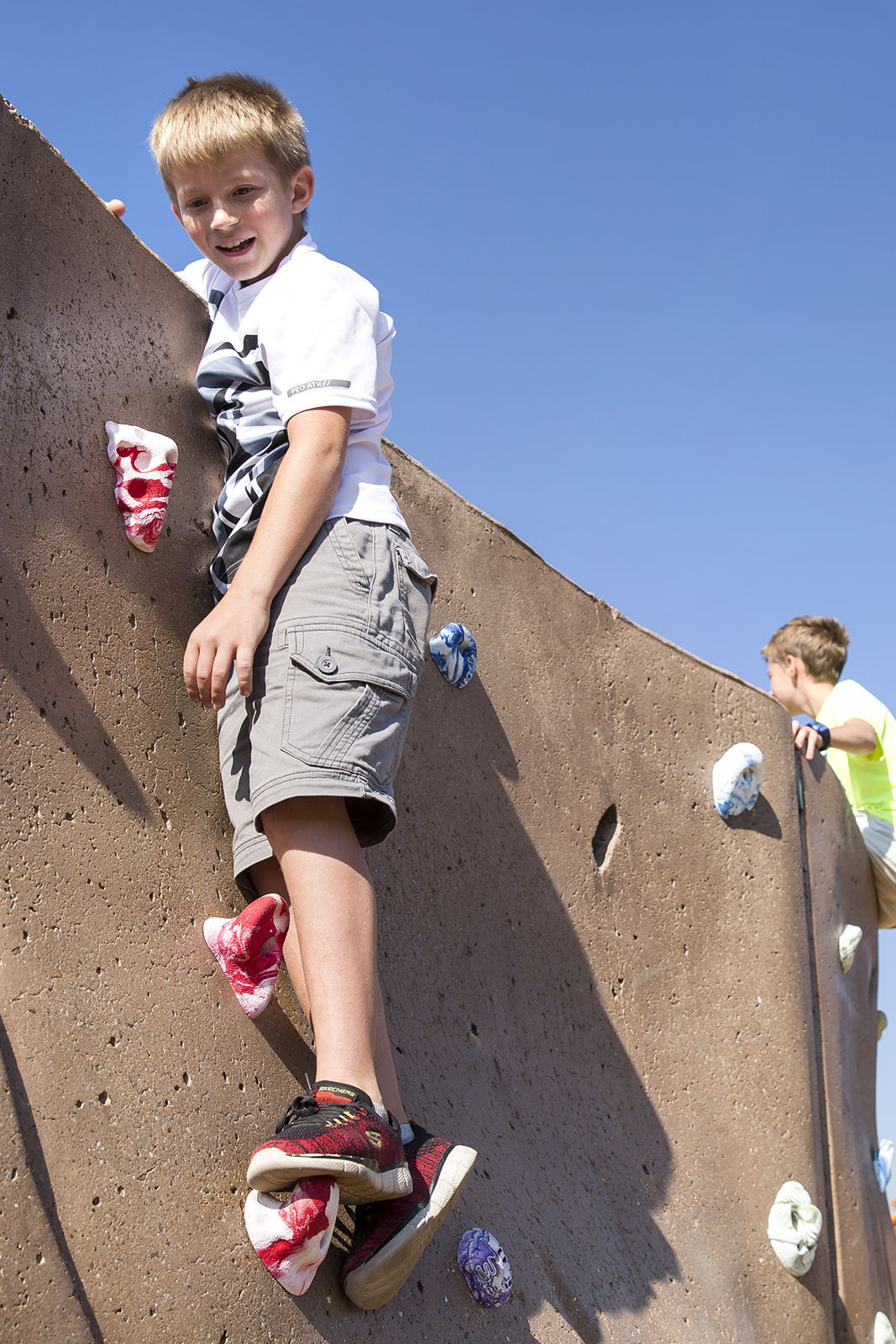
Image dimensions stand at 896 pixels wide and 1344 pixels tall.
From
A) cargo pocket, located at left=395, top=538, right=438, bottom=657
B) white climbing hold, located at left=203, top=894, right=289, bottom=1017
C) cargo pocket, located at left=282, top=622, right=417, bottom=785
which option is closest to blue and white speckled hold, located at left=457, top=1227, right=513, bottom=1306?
white climbing hold, located at left=203, top=894, right=289, bottom=1017

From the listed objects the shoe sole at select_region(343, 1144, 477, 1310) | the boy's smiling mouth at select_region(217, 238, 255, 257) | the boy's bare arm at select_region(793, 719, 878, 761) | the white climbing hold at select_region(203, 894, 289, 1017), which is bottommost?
the shoe sole at select_region(343, 1144, 477, 1310)

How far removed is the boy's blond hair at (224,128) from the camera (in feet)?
5.98

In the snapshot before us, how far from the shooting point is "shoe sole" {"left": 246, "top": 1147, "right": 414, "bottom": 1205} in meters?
1.38

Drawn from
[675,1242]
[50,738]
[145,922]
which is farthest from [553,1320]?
[50,738]

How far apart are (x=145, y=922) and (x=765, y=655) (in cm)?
348

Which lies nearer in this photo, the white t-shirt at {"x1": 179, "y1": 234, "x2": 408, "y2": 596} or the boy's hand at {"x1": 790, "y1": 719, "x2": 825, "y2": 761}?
the white t-shirt at {"x1": 179, "y1": 234, "x2": 408, "y2": 596}

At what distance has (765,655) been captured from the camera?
465cm

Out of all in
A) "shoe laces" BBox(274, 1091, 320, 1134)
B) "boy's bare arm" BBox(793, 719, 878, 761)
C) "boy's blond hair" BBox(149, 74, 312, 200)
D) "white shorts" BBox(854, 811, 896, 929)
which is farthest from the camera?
"boy's bare arm" BBox(793, 719, 878, 761)

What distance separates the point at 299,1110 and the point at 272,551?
74 cm

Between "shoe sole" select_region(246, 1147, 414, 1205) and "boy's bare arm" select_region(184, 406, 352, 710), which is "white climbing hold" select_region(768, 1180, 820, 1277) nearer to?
"shoe sole" select_region(246, 1147, 414, 1205)

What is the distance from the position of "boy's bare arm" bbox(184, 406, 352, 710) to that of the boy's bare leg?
207mm

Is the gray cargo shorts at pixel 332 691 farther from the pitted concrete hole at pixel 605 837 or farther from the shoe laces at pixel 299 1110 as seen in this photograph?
the pitted concrete hole at pixel 605 837

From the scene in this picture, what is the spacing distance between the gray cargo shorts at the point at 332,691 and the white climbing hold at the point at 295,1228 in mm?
453

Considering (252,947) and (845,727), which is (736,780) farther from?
(252,947)
